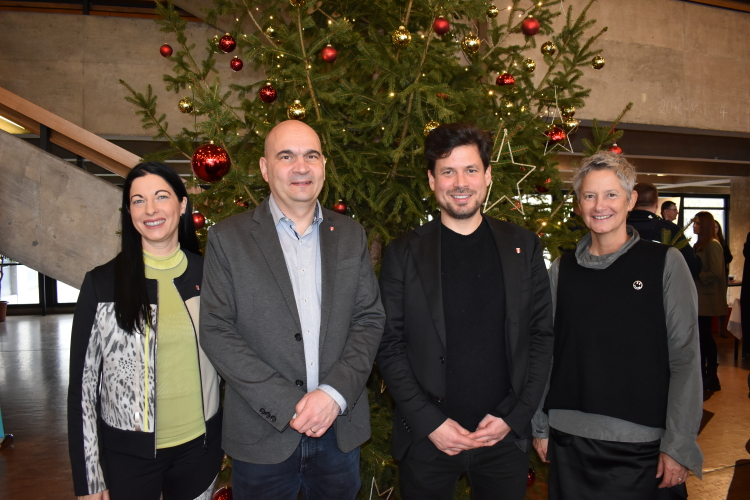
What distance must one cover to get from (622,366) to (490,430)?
516 millimetres

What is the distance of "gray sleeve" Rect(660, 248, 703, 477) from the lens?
66.3 inches

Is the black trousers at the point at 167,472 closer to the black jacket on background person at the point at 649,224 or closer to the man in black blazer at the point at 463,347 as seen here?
the man in black blazer at the point at 463,347

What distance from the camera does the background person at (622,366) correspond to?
1718mm

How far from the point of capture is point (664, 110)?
20.2 feet

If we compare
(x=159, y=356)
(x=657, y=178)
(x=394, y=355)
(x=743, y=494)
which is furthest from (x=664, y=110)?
(x=657, y=178)

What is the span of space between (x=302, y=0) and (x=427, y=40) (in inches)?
22.0

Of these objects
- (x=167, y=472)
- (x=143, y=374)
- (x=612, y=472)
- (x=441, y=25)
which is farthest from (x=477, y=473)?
(x=441, y=25)

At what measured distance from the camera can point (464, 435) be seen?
1660 millimetres

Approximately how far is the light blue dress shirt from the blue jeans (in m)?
0.18

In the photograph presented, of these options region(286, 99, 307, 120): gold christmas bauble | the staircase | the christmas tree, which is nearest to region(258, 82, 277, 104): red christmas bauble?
the christmas tree

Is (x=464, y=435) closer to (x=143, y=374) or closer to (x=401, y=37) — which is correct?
(x=143, y=374)

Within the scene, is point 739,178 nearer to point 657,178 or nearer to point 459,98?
point 657,178

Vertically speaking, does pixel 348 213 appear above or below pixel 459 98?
below

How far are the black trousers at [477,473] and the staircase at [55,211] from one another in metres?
3.22
